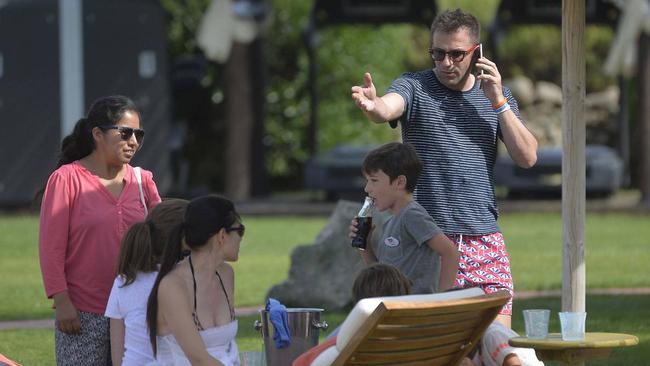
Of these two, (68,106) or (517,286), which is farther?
Result: (68,106)

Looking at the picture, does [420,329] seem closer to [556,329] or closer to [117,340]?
[117,340]

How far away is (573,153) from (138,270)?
87.8 inches

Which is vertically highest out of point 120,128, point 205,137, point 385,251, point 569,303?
point 120,128

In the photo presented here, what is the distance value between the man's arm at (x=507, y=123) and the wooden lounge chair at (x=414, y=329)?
2.26ft

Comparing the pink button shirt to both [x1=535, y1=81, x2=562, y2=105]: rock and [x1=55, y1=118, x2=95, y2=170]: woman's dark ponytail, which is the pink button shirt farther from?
[x1=535, y1=81, x2=562, y2=105]: rock

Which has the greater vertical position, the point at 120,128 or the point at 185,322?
the point at 120,128

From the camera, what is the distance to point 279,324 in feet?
19.3

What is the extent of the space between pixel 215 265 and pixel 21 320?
19.0 feet

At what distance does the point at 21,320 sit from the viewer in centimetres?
1103

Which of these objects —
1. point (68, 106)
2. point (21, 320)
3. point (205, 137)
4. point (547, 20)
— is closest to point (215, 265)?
point (21, 320)

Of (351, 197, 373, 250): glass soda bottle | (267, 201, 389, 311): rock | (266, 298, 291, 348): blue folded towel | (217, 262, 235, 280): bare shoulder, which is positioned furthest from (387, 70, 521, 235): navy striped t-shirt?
(267, 201, 389, 311): rock

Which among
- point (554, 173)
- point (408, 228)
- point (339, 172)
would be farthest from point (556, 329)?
point (554, 173)

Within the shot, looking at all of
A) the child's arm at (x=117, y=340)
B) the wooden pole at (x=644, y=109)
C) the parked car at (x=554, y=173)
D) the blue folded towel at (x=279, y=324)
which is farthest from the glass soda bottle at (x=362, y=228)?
the wooden pole at (x=644, y=109)

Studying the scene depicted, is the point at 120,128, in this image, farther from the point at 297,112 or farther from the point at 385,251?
the point at 297,112
